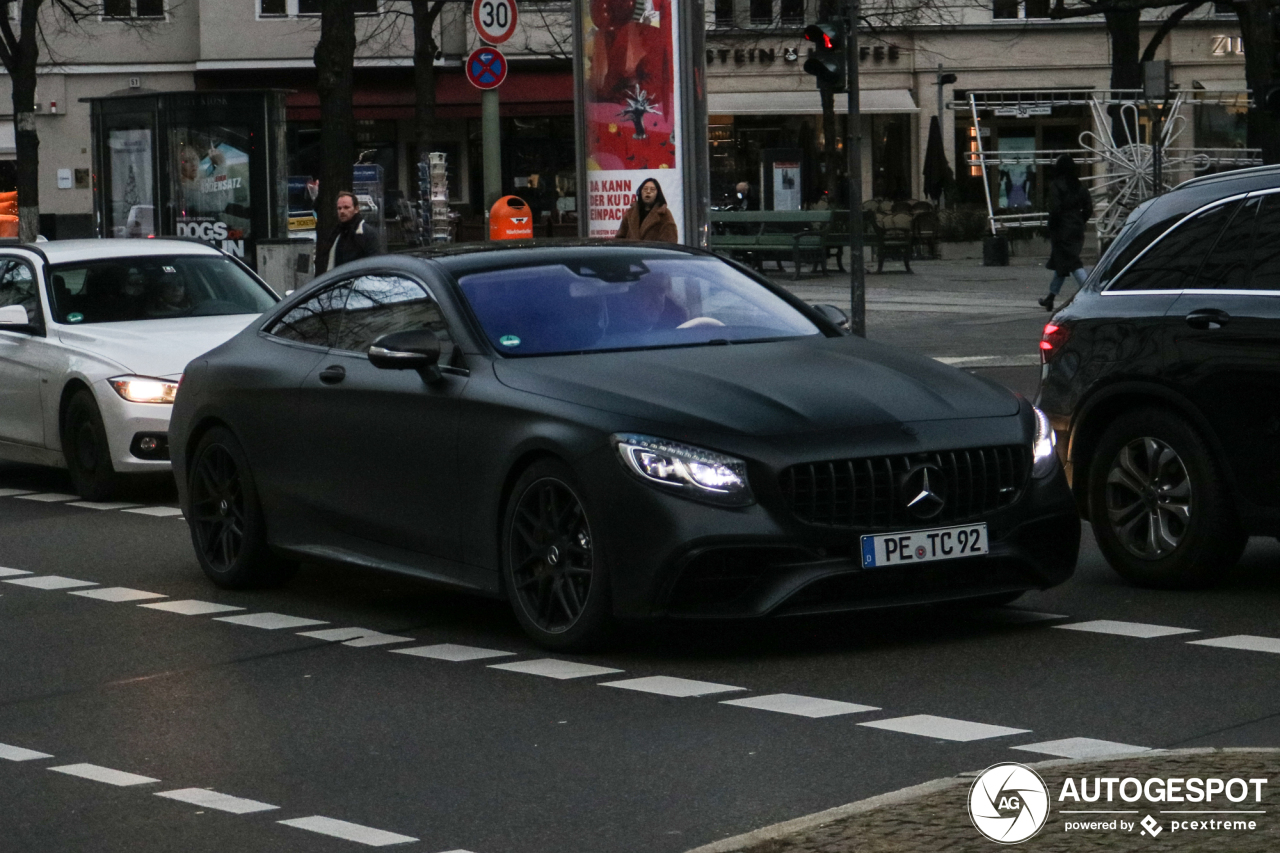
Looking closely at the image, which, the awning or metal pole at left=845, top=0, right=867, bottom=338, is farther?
the awning

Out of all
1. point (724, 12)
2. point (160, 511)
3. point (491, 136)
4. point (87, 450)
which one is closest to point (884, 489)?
point (160, 511)

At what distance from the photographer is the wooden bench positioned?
37031 mm

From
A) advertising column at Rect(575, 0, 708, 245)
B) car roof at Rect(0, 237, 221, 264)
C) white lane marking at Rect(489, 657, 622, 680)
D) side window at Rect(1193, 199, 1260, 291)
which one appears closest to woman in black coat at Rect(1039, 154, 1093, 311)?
advertising column at Rect(575, 0, 708, 245)

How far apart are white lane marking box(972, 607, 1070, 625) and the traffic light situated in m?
12.1

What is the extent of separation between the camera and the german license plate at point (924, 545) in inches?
303

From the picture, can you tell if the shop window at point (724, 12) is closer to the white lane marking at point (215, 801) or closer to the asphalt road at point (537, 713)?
the asphalt road at point (537, 713)

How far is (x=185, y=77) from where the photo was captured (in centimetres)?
5572

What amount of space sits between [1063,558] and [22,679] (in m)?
3.74

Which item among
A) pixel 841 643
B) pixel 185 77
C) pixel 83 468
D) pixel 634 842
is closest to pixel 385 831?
pixel 634 842

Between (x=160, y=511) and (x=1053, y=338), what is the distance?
5887 millimetres

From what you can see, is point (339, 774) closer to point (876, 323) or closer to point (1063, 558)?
point (1063, 558)

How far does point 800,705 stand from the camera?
7039 millimetres

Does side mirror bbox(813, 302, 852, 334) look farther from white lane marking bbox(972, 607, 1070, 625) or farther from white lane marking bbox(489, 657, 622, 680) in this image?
white lane marking bbox(489, 657, 622, 680)

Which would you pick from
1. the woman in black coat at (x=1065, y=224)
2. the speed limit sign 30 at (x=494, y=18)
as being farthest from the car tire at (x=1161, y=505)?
the woman in black coat at (x=1065, y=224)
